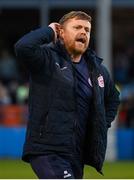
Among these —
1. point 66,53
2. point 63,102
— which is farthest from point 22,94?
point 63,102

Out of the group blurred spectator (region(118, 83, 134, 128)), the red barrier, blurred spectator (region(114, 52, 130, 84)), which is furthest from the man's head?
blurred spectator (region(114, 52, 130, 84))

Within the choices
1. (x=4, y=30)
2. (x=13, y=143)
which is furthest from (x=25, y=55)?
(x=4, y=30)

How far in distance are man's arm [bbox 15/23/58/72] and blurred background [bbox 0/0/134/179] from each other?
7.88m

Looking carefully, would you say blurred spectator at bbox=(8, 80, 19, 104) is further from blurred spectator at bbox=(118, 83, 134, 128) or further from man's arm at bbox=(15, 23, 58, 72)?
man's arm at bbox=(15, 23, 58, 72)

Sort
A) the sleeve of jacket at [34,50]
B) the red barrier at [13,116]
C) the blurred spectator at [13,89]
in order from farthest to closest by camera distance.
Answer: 1. the blurred spectator at [13,89]
2. the red barrier at [13,116]
3. the sleeve of jacket at [34,50]

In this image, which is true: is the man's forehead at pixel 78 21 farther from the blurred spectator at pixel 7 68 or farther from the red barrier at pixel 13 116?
the blurred spectator at pixel 7 68

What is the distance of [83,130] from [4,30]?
2033 centimetres

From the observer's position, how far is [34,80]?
7488 millimetres

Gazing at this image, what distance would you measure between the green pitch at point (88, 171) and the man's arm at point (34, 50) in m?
7.48

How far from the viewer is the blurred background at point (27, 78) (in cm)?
1994

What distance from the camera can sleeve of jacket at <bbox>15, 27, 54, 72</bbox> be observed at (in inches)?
290

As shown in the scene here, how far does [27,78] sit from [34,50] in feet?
58.1

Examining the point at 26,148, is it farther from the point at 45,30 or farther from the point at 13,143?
the point at 13,143

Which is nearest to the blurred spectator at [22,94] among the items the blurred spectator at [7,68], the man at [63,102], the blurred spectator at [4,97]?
the blurred spectator at [4,97]
